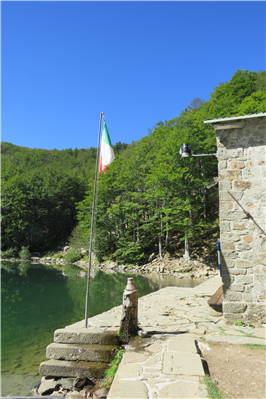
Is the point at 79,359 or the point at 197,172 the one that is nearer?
the point at 79,359

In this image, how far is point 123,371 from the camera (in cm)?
342

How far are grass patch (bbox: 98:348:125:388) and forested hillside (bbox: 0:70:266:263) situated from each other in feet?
47.3

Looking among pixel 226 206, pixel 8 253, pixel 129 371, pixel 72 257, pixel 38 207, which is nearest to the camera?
pixel 129 371

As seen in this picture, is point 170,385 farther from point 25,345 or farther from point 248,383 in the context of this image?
point 25,345

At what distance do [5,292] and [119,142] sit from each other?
6265 cm

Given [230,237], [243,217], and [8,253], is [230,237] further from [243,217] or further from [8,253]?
[8,253]

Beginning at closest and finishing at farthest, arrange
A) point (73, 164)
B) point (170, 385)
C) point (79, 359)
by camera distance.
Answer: point (170, 385) → point (79, 359) → point (73, 164)

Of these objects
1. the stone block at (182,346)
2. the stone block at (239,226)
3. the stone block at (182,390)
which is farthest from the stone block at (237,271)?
the stone block at (182,390)

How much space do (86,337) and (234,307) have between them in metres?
2.89

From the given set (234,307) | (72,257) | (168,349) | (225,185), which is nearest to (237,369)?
(168,349)

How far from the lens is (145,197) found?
22.1m

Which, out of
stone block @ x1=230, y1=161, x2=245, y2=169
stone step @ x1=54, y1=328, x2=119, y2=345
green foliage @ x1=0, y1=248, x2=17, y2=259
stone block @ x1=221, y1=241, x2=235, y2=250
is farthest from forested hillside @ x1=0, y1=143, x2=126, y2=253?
stone block @ x1=230, y1=161, x2=245, y2=169

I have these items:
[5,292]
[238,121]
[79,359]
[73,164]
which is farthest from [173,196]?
[73,164]

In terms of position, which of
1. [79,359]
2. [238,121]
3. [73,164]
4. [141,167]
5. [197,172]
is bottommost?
[79,359]
